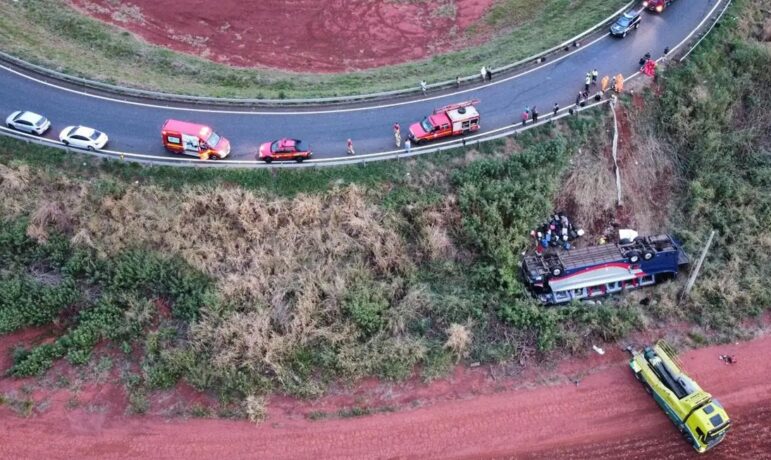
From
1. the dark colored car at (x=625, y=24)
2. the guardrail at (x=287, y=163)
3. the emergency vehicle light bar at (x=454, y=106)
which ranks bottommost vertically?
the guardrail at (x=287, y=163)

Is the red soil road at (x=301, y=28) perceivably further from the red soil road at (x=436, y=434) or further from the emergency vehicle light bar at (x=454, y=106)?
the red soil road at (x=436, y=434)

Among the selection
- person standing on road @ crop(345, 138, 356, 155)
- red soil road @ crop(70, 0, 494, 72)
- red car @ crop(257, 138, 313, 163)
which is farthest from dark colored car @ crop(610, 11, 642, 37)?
red car @ crop(257, 138, 313, 163)

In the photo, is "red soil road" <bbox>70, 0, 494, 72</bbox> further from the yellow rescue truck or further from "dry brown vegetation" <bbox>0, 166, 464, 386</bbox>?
the yellow rescue truck

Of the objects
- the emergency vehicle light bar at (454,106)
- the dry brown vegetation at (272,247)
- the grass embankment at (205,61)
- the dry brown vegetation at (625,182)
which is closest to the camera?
the dry brown vegetation at (272,247)

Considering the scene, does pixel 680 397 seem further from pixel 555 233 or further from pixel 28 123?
pixel 28 123

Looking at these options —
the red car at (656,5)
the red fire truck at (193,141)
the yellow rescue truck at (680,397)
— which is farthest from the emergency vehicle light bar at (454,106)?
the red car at (656,5)

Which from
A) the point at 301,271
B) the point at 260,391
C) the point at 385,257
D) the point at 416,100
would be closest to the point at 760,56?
the point at 416,100

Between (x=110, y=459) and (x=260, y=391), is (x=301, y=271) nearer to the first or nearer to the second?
(x=260, y=391)
